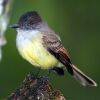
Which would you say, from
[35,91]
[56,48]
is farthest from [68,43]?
[35,91]

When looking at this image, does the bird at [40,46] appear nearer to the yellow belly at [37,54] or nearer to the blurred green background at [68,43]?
the yellow belly at [37,54]

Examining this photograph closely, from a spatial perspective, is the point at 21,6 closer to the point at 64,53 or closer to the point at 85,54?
the point at 85,54

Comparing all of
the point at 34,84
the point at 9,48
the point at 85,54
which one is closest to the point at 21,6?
the point at 9,48

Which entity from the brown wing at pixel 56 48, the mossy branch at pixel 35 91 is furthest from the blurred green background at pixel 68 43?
the mossy branch at pixel 35 91

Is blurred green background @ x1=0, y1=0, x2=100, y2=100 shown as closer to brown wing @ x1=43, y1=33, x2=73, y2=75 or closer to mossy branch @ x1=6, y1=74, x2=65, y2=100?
brown wing @ x1=43, y1=33, x2=73, y2=75

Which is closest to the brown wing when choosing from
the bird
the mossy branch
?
the bird

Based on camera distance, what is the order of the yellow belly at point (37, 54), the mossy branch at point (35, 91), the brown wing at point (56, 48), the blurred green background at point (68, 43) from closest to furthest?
1. the mossy branch at point (35, 91)
2. the yellow belly at point (37, 54)
3. the brown wing at point (56, 48)
4. the blurred green background at point (68, 43)
